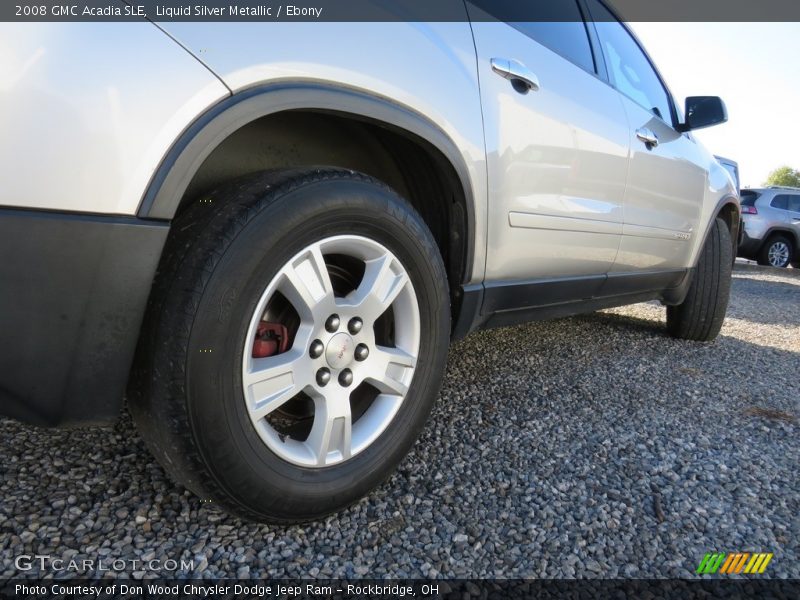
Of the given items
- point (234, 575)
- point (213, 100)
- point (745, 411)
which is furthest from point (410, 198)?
point (745, 411)

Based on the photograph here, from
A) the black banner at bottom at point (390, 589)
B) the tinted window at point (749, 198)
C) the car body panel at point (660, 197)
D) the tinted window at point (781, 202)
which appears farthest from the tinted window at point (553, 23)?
the tinted window at point (781, 202)

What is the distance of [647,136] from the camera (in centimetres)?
284

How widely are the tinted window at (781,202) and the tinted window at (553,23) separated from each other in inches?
470

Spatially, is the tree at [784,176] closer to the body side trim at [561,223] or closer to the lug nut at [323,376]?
the body side trim at [561,223]

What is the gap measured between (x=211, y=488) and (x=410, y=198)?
1.12 meters

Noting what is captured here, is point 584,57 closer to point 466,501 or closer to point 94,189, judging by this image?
point 466,501

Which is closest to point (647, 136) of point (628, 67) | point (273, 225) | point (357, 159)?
point (628, 67)

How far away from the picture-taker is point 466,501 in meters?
1.63

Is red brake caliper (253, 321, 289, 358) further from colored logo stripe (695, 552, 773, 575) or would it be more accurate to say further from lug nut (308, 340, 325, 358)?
colored logo stripe (695, 552, 773, 575)

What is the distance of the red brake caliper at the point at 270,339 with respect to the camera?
4.83 feet

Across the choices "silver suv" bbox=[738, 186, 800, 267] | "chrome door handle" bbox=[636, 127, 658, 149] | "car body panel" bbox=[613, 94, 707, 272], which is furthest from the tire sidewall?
"silver suv" bbox=[738, 186, 800, 267]

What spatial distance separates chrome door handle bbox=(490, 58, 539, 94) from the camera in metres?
1.87

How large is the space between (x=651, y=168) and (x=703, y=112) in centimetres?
91

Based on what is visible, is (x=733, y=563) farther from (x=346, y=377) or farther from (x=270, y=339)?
(x=270, y=339)
